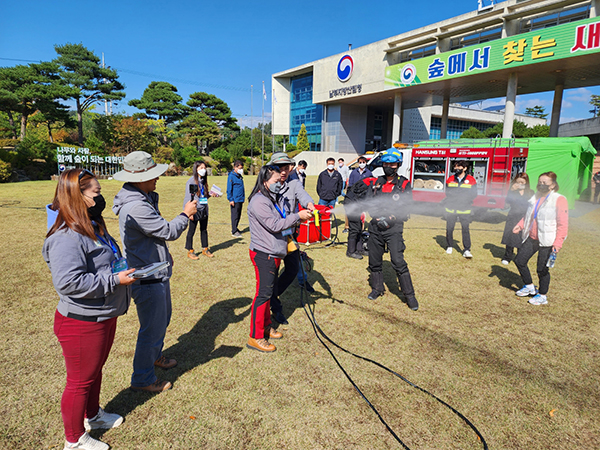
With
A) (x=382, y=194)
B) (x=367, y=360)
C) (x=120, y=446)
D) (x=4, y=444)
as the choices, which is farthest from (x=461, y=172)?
(x=4, y=444)

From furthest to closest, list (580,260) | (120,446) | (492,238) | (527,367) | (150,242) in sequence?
(492,238)
(580,260)
(527,367)
(150,242)
(120,446)

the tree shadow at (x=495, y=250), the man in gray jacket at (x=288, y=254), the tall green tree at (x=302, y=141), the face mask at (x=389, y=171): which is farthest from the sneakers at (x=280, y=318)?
the tall green tree at (x=302, y=141)

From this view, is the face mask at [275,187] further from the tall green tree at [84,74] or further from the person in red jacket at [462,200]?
the tall green tree at [84,74]

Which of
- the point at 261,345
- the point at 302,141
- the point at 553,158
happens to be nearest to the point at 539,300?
the point at 261,345

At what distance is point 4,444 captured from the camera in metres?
2.71

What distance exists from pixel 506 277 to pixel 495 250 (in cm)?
225

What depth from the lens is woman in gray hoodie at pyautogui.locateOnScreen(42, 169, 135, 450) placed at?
7.28 feet

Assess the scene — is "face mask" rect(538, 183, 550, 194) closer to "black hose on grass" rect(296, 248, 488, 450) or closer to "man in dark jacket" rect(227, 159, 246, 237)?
"black hose on grass" rect(296, 248, 488, 450)

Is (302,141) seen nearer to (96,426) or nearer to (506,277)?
(506,277)

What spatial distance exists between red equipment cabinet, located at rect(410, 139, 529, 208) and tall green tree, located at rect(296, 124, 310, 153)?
34.9 metres

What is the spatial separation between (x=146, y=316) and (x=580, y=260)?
369 inches

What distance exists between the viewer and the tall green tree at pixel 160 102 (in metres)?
46.2

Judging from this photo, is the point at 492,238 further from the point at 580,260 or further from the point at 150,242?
the point at 150,242

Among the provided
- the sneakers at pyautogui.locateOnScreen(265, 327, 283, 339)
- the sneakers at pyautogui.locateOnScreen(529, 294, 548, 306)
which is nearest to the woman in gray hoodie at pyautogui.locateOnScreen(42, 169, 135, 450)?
the sneakers at pyautogui.locateOnScreen(265, 327, 283, 339)
